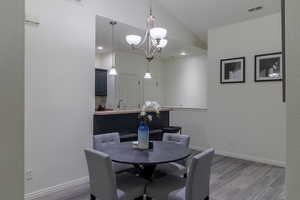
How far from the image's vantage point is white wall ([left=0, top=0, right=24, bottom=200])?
647 mm

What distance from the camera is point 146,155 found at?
2.31m

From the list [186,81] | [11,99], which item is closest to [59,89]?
[11,99]

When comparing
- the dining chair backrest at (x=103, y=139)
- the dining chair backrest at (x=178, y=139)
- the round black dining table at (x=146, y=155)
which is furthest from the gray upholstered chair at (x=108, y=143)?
the dining chair backrest at (x=178, y=139)

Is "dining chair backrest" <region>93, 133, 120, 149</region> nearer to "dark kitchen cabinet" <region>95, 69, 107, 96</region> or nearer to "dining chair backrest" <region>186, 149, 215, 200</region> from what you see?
"dining chair backrest" <region>186, 149, 215, 200</region>

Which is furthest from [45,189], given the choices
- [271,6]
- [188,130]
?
[271,6]

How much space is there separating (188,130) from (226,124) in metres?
1.08

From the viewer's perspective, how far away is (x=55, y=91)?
3104mm

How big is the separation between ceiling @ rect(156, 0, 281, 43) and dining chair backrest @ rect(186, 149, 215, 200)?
11.9ft

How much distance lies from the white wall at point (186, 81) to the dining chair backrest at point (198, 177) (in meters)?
5.20

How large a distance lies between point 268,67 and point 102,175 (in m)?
3.99

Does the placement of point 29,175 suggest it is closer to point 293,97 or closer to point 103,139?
point 103,139

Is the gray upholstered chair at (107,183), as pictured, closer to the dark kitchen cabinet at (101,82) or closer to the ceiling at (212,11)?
the ceiling at (212,11)

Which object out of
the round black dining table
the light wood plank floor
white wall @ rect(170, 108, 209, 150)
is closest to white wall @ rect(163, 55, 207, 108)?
white wall @ rect(170, 108, 209, 150)

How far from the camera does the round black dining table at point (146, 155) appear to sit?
6.96 feet
